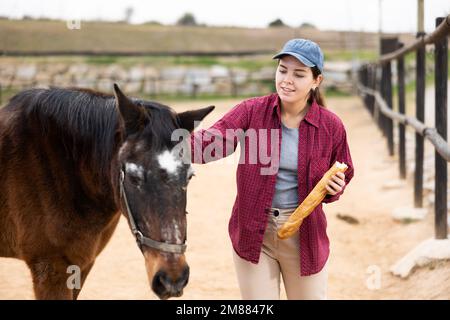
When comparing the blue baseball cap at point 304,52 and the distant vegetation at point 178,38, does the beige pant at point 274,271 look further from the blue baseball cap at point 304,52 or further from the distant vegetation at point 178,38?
the distant vegetation at point 178,38

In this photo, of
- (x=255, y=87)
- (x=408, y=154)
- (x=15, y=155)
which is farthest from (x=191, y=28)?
(x=15, y=155)

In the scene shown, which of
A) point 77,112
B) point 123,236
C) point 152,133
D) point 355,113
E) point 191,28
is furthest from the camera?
point 191,28

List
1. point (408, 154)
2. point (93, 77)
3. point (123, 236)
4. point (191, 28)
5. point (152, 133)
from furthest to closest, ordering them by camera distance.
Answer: point (191, 28) → point (93, 77) → point (408, 154) → point (123, 236) → point (152, 133)

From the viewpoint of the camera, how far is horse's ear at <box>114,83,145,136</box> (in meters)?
2.24

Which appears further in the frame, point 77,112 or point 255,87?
point 255,87

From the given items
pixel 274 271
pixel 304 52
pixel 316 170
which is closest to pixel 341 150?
pixel 316 170

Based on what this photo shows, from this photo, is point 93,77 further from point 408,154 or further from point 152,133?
point 152,133

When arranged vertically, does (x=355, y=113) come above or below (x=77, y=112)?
below

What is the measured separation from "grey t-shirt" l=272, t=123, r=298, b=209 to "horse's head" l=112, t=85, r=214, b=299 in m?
0.38

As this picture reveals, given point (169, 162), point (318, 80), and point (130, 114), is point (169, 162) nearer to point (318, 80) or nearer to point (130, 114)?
point (130, 114)

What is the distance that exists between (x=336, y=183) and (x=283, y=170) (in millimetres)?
227

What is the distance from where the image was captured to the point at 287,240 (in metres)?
2.33
